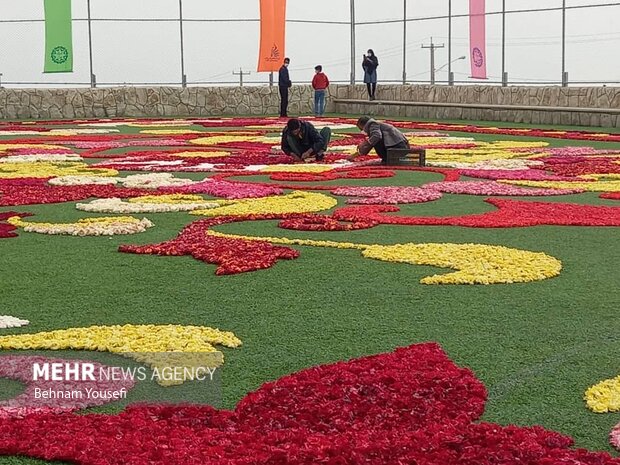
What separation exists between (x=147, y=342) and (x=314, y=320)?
0.81 m

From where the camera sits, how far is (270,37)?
84.8 feet

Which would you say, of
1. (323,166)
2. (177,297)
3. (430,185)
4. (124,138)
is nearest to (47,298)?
(177,297)

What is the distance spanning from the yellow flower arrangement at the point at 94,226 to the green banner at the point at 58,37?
1748 cm

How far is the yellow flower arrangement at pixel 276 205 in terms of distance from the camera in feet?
25.9

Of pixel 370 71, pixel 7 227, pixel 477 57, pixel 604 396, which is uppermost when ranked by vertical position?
pixel 477 57

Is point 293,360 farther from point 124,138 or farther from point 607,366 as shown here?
point 124,138

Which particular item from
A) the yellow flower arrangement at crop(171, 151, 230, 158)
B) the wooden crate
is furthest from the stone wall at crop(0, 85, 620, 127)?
the wooden crate

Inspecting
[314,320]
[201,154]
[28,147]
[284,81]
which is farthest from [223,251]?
[284,81]

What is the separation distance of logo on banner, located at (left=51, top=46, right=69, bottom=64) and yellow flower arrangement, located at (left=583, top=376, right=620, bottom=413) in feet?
72.7

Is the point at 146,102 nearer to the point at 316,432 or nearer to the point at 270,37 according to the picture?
the point at 270,37

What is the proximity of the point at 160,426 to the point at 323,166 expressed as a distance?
9.15m

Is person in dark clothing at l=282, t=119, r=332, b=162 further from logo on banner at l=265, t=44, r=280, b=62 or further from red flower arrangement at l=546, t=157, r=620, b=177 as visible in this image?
logo on banner at l=265, t=44, r=280, b=62

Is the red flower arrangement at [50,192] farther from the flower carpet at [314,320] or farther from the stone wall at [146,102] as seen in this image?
the stone wall at [146,102]

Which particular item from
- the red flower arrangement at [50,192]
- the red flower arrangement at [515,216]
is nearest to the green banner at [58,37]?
the red flower arrangement at [50,192]
